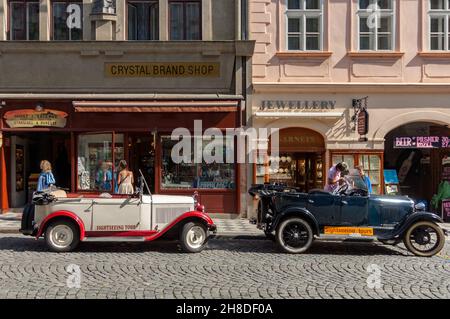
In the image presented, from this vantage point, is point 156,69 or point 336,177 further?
point 156,69

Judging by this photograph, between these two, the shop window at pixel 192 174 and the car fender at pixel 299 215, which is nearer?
the car fender at pixel 299 215

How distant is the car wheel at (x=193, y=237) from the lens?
30.8 ft

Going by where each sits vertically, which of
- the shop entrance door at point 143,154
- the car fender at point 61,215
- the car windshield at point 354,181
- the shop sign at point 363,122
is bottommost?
the car fender at point 61,215

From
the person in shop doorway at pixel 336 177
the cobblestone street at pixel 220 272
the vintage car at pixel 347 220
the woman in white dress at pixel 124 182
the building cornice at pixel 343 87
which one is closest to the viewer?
the cobblestone street at pixel 220 272

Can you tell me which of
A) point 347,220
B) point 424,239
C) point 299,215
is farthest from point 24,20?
point 424,239

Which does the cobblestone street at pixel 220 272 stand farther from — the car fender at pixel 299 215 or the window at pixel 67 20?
the window at pixel 67 20

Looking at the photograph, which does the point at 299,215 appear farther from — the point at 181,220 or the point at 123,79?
the point at 123,79

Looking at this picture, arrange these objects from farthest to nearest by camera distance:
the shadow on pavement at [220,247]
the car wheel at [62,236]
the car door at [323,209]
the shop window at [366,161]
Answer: the shop window at [366,161] → the shadow on pavement at [220,247] → the car door at [323,209] → the car wheel at [62,236]

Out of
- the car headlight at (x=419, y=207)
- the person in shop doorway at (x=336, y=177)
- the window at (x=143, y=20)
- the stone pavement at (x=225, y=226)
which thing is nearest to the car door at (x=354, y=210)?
the person in shop doorway at (x=336, y=177)

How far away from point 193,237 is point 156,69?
262 inches

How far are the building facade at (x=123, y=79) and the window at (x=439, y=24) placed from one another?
530 centimetres

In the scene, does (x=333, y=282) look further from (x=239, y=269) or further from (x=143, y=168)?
(x=143, y=168)

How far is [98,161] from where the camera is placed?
1492 centimetres

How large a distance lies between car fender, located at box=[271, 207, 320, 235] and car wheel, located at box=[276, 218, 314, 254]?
8 centimetres
